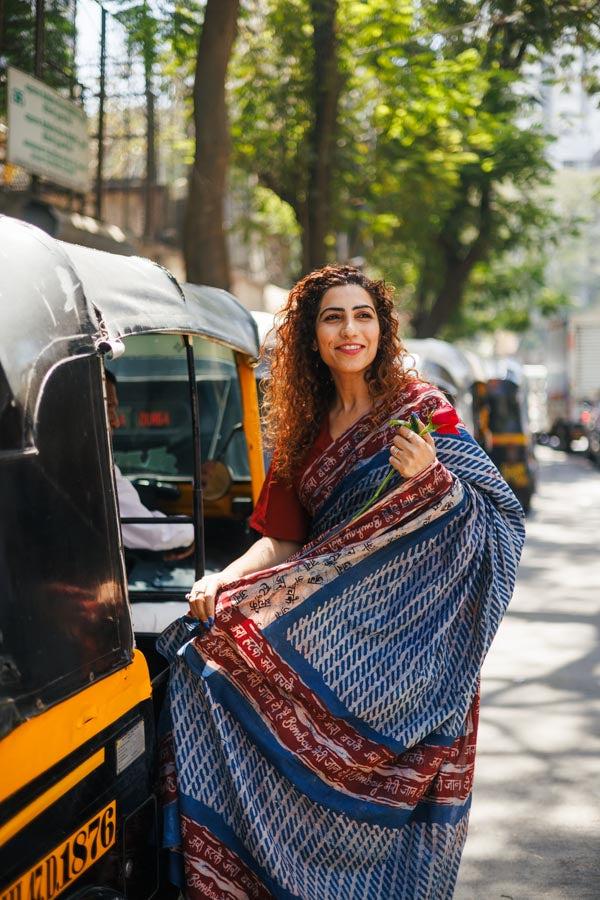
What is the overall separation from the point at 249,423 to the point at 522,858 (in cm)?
199

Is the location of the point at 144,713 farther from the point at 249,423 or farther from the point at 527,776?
the point at 527,776

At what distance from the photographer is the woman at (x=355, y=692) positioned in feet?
9.05

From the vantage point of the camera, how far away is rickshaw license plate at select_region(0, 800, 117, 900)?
1.98 m

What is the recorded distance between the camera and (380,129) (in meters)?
13.0

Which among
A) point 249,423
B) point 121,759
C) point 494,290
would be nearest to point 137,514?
point 249,423

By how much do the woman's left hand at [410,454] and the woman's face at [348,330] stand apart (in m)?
0.37

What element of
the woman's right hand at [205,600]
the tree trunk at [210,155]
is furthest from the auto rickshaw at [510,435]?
the woman's right hand at [205,600]

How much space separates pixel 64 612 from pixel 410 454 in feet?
3.36

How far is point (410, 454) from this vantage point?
8.87ft

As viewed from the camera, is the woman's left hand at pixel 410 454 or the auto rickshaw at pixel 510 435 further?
the auto rickshaw at pixel 510 435

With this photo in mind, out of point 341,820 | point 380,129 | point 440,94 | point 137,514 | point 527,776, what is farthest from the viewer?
point 380,129

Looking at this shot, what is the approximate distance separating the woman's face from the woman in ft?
0.64

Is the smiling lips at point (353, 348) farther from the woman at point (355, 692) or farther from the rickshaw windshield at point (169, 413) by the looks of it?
the rickshaw windshield at point (169, 413)

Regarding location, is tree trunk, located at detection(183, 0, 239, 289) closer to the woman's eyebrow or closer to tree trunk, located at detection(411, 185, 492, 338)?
the woman's eyebrow
